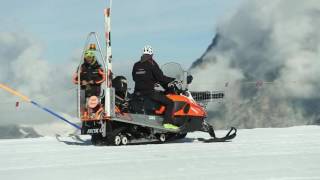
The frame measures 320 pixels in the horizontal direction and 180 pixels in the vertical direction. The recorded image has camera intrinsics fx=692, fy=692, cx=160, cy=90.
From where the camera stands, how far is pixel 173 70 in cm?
1262

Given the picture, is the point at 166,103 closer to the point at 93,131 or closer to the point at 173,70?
the point at 173,70

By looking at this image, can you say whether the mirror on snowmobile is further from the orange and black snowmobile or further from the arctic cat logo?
the arctic cat logo

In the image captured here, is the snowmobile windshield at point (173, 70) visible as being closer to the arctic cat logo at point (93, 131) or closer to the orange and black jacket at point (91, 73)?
the orange and black jacket at point (91, 73)

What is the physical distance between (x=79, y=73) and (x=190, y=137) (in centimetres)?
293

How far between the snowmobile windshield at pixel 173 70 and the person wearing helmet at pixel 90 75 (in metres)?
1.43

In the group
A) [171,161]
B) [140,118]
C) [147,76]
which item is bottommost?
[171,161]

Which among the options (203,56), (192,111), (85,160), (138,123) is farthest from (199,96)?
(203,56)

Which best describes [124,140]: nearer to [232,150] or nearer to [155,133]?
[155,133]

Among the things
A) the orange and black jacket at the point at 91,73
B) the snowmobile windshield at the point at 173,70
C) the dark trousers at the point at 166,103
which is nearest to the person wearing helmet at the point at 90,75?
the orange and black jacket at the point at 91,73

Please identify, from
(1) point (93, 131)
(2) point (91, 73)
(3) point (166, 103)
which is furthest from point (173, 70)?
(1) point (93, 131)

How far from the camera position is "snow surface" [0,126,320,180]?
7109mm

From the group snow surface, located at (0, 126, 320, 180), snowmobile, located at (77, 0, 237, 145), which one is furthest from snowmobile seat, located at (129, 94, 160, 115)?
snow surface, located at (0, 126, 320, 180)

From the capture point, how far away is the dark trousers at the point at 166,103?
38.8 feet

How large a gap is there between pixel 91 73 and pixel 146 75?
3.04 ft
